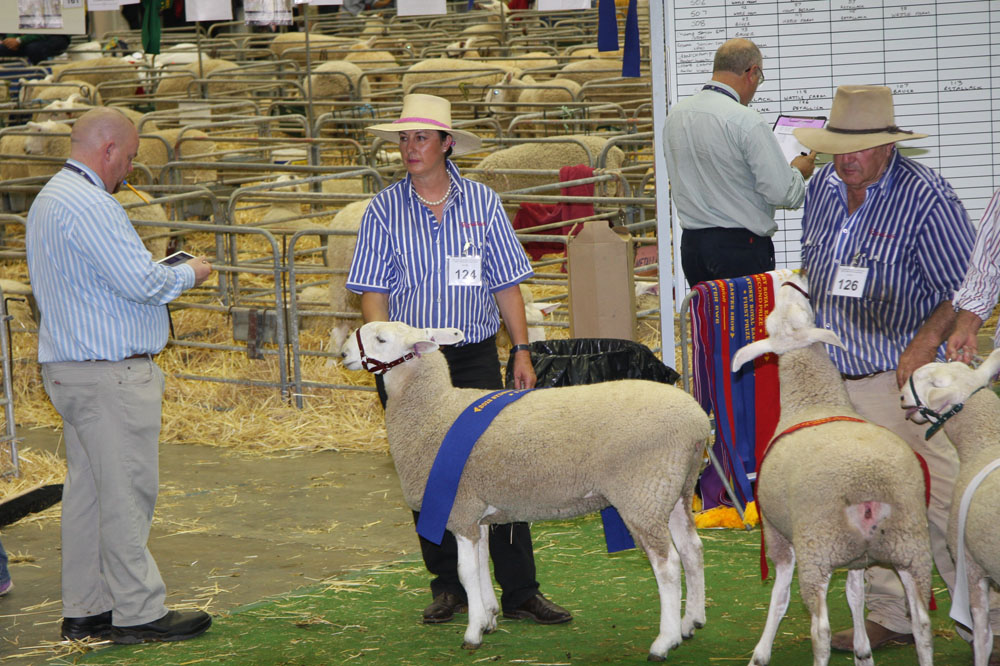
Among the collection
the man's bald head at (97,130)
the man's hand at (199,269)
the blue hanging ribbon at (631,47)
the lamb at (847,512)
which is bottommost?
the lamb at (847,512)

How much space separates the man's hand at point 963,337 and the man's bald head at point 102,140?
115 inches

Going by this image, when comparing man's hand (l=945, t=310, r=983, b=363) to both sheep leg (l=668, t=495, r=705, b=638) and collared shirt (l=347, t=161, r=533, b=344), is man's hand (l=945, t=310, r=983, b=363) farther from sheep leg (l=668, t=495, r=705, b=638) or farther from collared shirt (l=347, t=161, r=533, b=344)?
collared shirt (l=347, t=161, r=533, b=344)

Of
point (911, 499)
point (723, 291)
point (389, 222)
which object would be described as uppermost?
point (389, 222)

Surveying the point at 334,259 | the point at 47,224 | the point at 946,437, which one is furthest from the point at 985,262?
the point at 334,259

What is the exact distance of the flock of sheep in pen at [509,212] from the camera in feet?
11.2

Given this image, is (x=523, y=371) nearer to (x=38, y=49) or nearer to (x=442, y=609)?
(x=442, y=609)

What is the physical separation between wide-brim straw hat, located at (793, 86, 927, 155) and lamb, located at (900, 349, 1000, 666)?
2.64ft

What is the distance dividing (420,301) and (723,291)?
1452 millimetres

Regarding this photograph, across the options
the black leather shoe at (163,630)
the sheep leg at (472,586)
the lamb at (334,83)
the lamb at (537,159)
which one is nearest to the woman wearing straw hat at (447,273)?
the sheep leg at (472,586)

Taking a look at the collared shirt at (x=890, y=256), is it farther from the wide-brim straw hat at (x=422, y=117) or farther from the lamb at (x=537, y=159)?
the lamb at (x=537, y=159)

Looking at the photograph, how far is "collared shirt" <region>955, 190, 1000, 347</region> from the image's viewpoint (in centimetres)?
357

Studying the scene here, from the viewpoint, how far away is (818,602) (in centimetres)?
339

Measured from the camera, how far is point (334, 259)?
823 centimetres

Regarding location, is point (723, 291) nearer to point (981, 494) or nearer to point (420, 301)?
point (420, 301)
